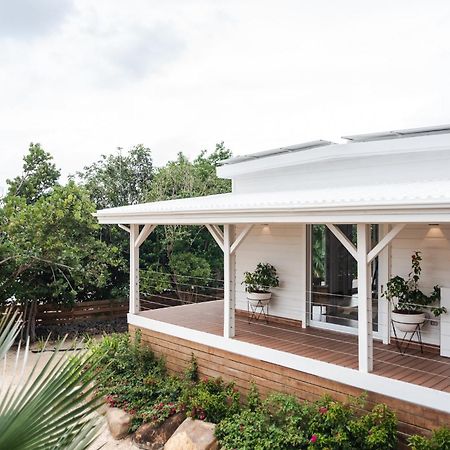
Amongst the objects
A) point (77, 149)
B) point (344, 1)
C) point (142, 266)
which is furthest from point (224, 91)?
point (142, 266)

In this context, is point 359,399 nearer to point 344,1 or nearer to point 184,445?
point 184,445

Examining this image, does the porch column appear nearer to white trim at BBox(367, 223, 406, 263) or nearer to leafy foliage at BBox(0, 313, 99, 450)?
white trim at BBox(367, 223, 406, 263)

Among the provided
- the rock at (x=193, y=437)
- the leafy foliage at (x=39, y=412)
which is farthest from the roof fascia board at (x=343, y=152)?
the leafy foliage at (x=39, y=412)

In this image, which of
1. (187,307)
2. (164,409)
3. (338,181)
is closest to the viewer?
(164,409)

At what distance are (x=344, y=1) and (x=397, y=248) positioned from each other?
14.3 metres

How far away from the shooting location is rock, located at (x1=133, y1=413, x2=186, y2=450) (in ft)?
22.3

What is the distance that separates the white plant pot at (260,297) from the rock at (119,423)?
3.27m

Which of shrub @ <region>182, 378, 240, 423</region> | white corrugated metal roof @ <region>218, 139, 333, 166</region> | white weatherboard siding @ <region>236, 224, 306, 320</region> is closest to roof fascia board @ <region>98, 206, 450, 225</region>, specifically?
white weatherboard siding @ <region>236, 224, 306, 320</region>

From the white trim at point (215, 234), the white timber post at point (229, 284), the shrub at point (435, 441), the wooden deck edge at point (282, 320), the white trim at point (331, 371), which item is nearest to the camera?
the shrub at point (435, 441)

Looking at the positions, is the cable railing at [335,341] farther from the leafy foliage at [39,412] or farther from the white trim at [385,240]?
the leafy foliage at [39,412]

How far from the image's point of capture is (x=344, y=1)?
17812 mm

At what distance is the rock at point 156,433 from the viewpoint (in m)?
6.80

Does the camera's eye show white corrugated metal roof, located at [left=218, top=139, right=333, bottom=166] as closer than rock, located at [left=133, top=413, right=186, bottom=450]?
No

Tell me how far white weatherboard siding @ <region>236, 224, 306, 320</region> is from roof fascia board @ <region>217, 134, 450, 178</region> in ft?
5.57
